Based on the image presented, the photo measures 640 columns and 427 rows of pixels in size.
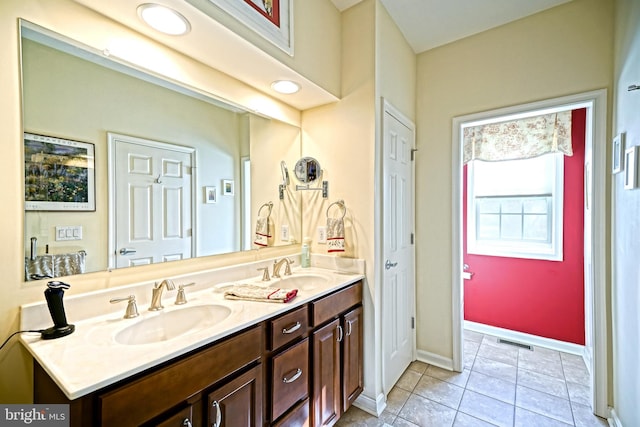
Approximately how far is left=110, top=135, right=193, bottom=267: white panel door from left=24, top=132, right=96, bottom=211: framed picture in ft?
0.32

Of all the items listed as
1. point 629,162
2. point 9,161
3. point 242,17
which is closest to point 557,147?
point 629,162

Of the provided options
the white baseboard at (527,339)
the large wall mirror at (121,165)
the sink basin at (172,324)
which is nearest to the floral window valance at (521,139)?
the white baseboard at (527,339)

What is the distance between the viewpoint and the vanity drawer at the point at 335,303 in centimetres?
147

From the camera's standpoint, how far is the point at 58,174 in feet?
3.54

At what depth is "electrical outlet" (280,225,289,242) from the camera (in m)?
2.08

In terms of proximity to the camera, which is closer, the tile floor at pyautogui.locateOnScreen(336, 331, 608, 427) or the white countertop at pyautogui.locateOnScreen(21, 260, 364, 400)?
the white countertop at pyautogui.locateOnScreen(21, 260, 364, 400)

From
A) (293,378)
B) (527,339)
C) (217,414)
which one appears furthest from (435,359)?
(217,414)

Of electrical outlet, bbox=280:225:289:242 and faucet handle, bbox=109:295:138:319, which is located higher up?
electrical outlet, bbox=280:225:289:242

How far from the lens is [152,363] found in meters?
0.80

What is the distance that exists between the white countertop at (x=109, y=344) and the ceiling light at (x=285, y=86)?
51.2 inches

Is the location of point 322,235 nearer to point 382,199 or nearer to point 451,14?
point 382,199

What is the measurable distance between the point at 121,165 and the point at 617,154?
2.63 meters

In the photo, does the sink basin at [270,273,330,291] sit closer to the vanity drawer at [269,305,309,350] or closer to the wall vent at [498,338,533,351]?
the vanity drawer at [269,305,309,350]

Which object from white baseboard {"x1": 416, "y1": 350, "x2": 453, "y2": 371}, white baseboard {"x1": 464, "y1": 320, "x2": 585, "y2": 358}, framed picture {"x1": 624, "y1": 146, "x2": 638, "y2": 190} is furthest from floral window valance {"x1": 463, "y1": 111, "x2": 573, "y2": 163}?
white baseboard {"x1": 416, "y1": 350, "x2": 453, "y2": 371}
